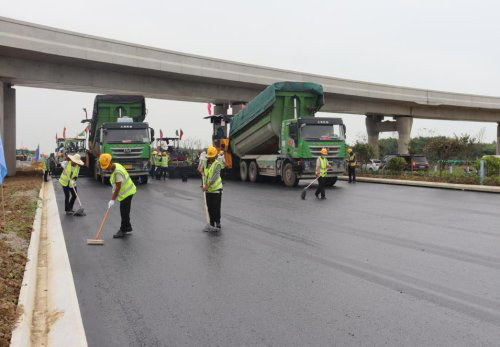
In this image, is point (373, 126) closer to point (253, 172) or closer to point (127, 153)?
point (253, 172)

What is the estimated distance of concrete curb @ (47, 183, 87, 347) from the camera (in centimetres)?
404

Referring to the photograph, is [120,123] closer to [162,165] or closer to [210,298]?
[162,165]

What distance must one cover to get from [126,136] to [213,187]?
45.4ft

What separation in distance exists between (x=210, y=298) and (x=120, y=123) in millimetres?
18360

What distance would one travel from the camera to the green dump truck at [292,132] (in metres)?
19.6

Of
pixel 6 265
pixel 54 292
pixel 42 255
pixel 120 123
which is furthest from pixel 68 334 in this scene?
pixel 120 123

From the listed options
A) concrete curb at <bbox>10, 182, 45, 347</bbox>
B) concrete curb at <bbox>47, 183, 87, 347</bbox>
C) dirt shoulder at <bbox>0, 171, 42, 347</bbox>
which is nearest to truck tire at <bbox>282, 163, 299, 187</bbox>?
dirt shoulder at <bbox>0, 171, 42, 347</bbox>

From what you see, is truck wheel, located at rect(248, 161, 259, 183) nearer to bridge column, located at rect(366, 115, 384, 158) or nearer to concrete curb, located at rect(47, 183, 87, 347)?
concrete curb, located at rect(47, 183, 87, 347)

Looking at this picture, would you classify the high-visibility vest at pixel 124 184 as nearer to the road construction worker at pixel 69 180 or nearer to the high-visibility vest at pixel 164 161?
the road construction worker at pixel 69 180

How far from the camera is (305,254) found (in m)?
7.29

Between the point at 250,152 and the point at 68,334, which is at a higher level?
the point at 250,152

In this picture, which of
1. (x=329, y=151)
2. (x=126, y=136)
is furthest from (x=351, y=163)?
(x=126, y=136)

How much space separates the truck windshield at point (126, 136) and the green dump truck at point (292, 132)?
4.56 metres

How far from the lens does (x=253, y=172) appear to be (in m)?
23.8
